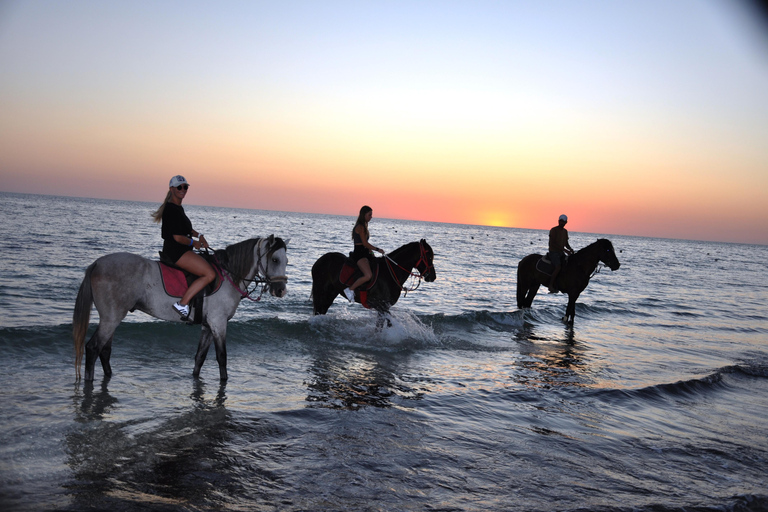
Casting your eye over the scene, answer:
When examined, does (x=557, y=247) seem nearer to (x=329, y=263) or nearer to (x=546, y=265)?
(x=546, y=265)

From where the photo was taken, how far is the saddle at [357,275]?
11.2m

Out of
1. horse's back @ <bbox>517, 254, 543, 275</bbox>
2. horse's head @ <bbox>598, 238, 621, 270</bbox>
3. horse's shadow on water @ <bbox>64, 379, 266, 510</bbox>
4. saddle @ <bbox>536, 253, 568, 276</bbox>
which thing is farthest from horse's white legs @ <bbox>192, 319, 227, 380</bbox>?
horse's head @ <bbox>598, 238, 621, 270</bbox>

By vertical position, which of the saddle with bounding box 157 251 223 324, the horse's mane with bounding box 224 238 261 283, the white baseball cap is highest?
the white baseball cap

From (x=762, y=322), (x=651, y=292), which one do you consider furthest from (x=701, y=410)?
(x=651, y=292)

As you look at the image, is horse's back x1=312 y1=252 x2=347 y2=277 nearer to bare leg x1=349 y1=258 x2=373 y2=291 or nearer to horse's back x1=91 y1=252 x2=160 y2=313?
bare leg x1=349 y1=258 x2=373 y2=291

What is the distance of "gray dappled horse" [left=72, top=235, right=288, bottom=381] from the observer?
20.8 feet

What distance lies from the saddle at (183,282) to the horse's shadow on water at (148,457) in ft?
4.37

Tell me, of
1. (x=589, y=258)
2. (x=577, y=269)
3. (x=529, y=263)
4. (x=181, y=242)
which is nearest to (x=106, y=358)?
(x=181, y=242)

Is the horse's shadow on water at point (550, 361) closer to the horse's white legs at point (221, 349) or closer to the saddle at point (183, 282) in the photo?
the horse's white legs at point (221, 349)

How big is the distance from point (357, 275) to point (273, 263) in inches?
165

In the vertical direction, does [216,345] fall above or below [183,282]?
below

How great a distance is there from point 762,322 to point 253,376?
19.5 m

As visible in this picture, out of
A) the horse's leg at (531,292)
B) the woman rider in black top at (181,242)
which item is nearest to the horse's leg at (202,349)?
the woman rider in black top at (181,242)

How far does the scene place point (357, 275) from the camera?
1120 cm
